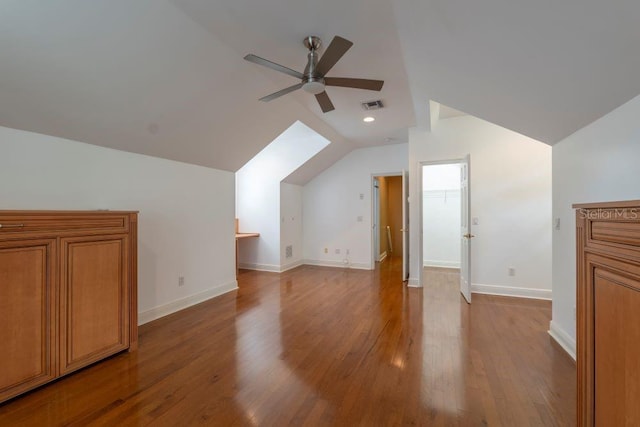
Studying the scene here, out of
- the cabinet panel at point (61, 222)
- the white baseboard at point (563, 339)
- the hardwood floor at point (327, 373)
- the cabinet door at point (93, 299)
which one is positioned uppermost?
the cabinet panel at point (61, 222)

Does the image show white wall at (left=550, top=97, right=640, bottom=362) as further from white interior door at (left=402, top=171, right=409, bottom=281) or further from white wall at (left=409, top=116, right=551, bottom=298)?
white interior door at (left=402, top=171, right=409, bottom=281)

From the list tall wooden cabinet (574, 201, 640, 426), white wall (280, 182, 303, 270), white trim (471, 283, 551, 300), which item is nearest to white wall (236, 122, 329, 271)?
white wall (280, 182, 303, 270)

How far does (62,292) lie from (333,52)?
2.63 metres

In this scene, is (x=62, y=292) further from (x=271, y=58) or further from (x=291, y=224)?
(x=291, y=224)

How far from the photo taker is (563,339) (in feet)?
8.45

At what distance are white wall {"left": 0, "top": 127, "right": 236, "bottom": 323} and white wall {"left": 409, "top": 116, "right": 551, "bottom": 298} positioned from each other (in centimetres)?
367

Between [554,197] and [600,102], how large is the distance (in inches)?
47.7

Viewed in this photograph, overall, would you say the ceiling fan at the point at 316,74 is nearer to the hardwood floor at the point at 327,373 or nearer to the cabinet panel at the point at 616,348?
the cabinet panel at the point at 616,348

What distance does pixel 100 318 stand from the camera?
2312 mm

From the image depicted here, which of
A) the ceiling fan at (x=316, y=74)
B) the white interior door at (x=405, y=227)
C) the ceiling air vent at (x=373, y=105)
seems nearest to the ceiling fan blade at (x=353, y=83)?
the ceiling fan at (x=316, y=74)

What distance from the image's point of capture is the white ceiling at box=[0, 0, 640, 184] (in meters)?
1.53

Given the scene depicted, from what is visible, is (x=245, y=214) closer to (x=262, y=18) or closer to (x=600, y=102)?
(x=262, y=18)

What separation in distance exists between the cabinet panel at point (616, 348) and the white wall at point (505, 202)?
3483mm

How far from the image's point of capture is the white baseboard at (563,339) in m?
2.41
